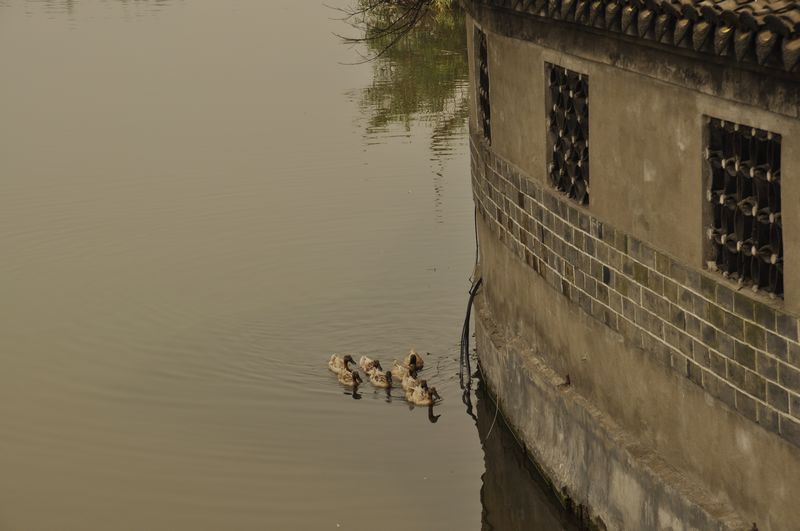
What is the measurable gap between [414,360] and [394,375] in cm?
31

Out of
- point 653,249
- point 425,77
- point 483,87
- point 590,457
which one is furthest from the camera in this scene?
point 425,77

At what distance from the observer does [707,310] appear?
357 inches

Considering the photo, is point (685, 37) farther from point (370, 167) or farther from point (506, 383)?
point (370, 167)

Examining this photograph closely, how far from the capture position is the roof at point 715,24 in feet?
23.8

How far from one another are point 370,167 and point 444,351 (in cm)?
1104

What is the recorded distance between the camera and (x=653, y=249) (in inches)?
388

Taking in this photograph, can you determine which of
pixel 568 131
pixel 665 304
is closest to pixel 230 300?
pixel 568 131

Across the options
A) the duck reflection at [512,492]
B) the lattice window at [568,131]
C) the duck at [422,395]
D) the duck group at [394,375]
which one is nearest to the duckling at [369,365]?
the duck group at [394,375]

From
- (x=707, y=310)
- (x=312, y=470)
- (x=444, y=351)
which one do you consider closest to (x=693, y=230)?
(x=707, y=310)

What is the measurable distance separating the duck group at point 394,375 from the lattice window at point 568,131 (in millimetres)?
4454

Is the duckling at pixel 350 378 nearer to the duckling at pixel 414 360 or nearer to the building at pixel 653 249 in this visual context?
the duckling at pixel 414 360

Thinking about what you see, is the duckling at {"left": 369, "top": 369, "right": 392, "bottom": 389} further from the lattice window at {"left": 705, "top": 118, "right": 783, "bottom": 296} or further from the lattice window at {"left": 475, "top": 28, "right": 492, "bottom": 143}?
the lattice window at {"left": 705, "top": 118, "right": 783, "bottom": 296}

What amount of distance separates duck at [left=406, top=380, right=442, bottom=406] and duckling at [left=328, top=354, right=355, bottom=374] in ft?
2.84

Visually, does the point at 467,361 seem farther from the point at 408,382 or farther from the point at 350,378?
the point at 350,378
